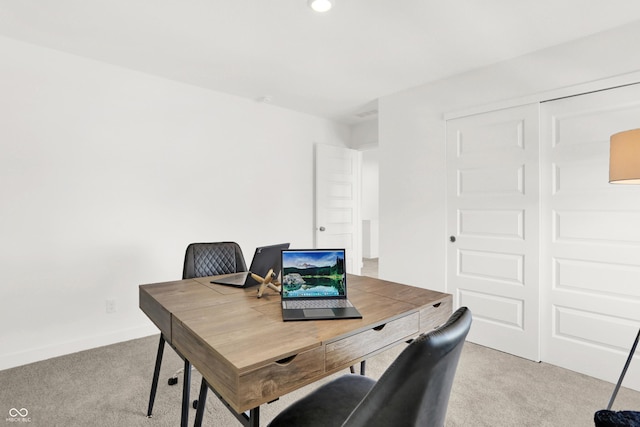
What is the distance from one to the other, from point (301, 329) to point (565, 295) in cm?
237

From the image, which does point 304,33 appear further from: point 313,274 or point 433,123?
point 313,274

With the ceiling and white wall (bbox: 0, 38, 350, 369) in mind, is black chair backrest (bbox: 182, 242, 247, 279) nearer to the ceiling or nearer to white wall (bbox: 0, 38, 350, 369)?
white wall (bbox: 0, 38, 350, 369)

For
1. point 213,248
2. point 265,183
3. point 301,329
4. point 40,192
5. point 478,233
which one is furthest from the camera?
point 265,183

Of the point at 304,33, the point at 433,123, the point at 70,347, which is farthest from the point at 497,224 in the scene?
the point at 70,347

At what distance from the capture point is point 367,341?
1.19 m

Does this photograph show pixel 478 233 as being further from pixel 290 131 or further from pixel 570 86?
pixel 290 131

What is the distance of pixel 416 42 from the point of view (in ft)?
8.09

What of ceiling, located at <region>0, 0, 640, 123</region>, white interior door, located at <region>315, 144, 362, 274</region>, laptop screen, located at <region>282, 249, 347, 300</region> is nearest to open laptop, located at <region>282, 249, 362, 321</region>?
laptop screen, located at <region>282, 249, 347, 300</region>

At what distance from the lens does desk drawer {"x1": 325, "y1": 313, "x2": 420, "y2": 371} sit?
3.58 ft

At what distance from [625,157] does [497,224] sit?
1.24 metres

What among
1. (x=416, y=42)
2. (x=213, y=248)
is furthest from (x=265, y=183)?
(x=416, y=42)

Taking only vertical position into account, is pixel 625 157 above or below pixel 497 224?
above

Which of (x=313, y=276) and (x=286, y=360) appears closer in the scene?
(x=286, y=360)

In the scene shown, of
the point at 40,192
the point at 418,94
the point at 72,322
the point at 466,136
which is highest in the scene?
the point at 418,94
